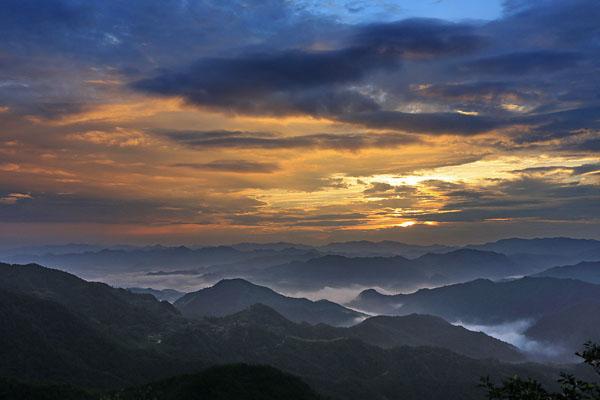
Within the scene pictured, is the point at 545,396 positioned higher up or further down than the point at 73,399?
higher up

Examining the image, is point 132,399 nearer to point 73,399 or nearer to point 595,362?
point 73,399

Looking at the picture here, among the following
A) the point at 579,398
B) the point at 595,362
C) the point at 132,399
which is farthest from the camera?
the point at 132,399

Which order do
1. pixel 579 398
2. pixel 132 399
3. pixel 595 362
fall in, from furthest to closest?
pixel 132 399, pixel 595 362, pixel 579 398

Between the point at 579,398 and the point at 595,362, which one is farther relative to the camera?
the point at 595,362

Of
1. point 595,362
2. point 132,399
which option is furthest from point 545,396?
point 132,399

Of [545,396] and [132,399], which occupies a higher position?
[545,396]

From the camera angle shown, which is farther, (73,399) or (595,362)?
(73,399)

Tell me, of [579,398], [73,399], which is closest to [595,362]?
[579,398]

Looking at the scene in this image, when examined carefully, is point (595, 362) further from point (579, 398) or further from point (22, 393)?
point (22, 393)
